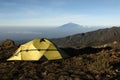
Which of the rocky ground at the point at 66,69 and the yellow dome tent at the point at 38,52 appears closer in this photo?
the rocky ground at the point at 66,69

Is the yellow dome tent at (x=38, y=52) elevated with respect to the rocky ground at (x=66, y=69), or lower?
elevated

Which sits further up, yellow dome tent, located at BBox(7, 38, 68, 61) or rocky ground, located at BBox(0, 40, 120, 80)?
yellow dome tent, located at BBox(7, 38, 68, 61)

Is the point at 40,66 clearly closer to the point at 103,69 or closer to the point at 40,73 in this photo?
the point at 40,73

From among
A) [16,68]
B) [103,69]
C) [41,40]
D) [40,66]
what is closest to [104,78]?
[103,69]

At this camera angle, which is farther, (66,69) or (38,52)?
(38,52)

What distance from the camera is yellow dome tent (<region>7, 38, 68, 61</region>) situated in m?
20.0

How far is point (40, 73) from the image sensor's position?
50.9 feet

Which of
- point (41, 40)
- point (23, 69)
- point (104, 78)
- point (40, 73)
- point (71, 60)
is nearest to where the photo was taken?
point (104, 78)

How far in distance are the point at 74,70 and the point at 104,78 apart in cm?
272

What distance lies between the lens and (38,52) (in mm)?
19984

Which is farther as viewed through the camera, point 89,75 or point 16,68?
point 16,68

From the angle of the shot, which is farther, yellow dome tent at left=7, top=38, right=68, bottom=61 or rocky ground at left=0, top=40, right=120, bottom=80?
yellow dome tent at left=7, top=38, right=68, bottom=61

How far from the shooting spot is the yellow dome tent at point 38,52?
1997 centimetres

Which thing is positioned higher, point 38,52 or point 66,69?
point 38,52
